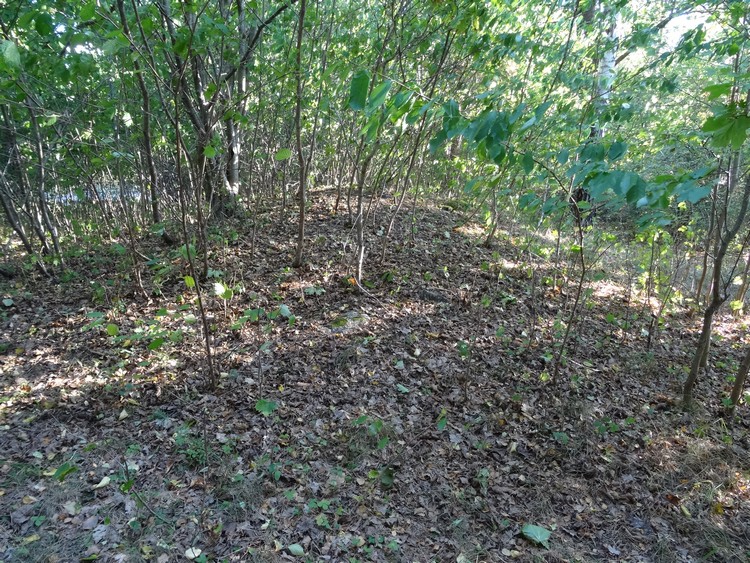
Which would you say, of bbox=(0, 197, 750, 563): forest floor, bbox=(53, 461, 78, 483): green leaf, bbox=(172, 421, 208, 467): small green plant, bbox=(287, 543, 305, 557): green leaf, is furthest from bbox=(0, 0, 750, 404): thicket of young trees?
bbox=(287, 543, 305, 557): green leaf

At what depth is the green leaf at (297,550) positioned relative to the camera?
2.37 meters

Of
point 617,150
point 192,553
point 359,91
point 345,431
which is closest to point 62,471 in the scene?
point 192,553

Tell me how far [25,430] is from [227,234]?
346cm

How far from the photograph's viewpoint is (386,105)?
183 centimetres

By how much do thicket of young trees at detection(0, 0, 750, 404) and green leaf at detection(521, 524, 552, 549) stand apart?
206 cm

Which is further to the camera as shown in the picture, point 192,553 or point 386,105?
point 192,553

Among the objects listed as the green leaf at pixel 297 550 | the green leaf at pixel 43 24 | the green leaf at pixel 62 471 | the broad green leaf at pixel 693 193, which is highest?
the green leaf at pixel 43 24

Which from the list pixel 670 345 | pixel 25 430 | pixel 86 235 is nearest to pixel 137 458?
pixel 25 430

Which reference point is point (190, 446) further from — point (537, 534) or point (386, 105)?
point (386, 105)

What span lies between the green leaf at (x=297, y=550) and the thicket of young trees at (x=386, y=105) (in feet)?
7.16

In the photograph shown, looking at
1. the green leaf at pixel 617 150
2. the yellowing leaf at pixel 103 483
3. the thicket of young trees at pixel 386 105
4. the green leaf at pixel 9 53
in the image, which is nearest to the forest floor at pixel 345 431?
the yellowing leaf at pixel 103 483

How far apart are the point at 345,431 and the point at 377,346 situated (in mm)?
1158

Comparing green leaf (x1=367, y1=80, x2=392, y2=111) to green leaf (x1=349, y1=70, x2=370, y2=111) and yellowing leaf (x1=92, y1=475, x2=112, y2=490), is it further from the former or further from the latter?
yellowing leaf (x1=92, y1=475, x2=112, y2=490)

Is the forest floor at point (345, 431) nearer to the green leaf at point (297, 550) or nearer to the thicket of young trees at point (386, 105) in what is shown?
the green leaf at point (297, 550)
